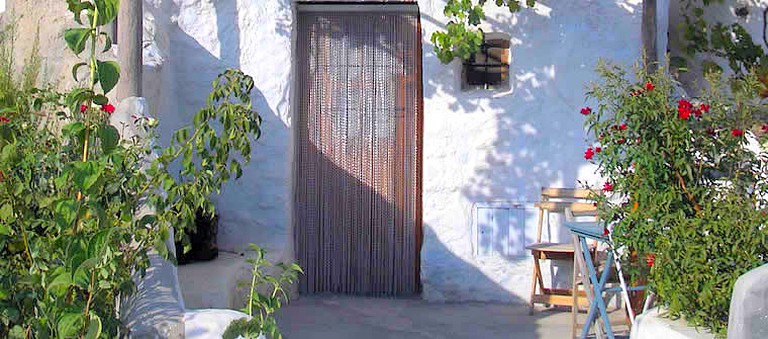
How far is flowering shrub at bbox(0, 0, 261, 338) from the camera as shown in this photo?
9.36 feet

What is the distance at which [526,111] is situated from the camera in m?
6.75

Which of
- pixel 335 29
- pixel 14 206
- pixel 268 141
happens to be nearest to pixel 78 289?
pixel 14 206

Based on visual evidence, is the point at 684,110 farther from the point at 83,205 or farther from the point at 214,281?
the point at 214,281

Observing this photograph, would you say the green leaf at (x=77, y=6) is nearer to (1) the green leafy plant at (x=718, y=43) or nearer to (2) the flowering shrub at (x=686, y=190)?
(2) the flowering shrub at (x=686, y=190)

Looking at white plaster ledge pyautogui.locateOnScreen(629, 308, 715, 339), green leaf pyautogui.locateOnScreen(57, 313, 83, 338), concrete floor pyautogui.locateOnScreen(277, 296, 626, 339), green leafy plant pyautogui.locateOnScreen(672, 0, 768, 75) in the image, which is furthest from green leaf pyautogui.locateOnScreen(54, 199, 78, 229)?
green leafy plant pyautogui.locateOnScreen(672, 0, 768, 75)

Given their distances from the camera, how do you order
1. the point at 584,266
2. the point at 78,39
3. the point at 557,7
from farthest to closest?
the point at 557,7 → the point at 584,266 → the point at 78,39

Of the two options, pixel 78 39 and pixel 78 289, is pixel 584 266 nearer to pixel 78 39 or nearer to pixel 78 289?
pixel 78 289

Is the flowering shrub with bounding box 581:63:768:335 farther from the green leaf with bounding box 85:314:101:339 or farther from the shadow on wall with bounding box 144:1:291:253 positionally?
the shadow on wall with bounding box 144:1:291:253

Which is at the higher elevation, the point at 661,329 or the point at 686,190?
the point at 686,190

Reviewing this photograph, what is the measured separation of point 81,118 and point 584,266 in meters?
2.82

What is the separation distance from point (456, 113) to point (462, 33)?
2.21ft

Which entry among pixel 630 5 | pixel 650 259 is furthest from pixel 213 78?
pixel 650 259

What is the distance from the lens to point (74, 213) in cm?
287

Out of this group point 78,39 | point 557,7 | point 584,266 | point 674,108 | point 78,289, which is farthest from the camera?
point 557,7
